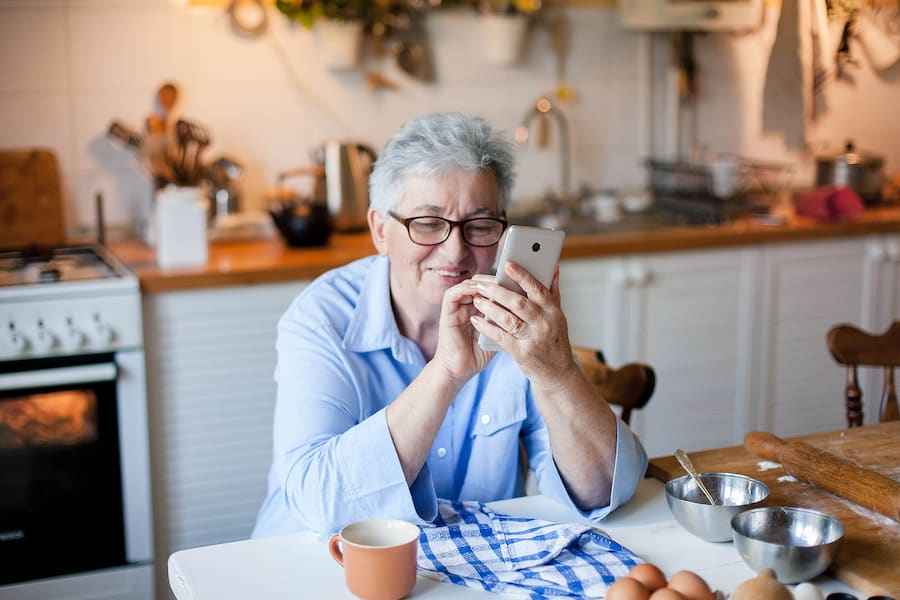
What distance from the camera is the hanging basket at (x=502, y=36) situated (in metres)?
3.20

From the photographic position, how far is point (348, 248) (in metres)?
2.79

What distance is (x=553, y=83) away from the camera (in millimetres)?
3393

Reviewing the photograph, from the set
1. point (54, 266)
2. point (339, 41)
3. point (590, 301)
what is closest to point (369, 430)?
point (54, 266)

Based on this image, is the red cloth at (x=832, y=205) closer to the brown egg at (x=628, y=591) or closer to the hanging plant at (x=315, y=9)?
the hanging plant at (x=315, y=9)

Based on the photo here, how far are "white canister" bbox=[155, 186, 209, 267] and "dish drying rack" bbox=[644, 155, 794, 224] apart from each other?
1471 mm

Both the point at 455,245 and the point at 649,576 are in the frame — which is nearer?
the point at 649,576

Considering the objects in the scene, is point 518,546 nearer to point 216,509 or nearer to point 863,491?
point 863,491

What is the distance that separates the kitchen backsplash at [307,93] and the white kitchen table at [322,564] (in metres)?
1.64

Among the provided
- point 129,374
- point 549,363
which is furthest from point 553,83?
point 549,363

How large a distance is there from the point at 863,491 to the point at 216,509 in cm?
170

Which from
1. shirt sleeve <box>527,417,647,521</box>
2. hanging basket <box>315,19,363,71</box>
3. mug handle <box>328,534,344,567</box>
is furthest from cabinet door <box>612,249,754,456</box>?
mug handle <box>328,534,344,567</box>

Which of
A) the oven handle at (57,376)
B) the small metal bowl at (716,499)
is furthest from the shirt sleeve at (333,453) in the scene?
the oven handle at (57,376)

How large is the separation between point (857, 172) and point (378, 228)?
2285 mm

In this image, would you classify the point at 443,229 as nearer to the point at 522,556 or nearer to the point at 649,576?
the point at 522,556
